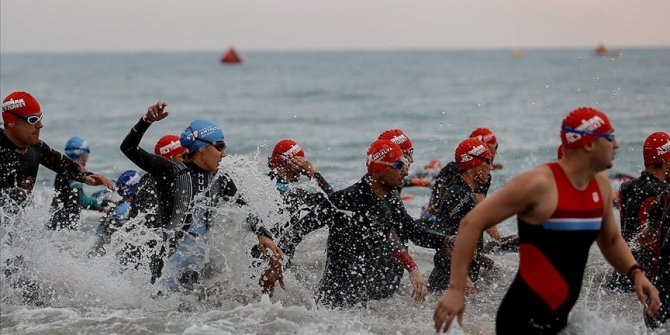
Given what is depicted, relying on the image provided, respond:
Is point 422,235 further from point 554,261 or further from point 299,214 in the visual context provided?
point 554,261

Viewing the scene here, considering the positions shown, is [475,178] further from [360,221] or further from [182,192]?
[182,192]

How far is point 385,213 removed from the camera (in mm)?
7219

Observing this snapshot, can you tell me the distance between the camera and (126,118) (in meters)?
39.2

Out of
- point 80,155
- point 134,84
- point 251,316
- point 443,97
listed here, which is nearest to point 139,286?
point 251,316

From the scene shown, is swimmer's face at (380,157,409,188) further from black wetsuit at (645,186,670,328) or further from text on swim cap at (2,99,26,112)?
text on swim cap at (2,99,26,112)

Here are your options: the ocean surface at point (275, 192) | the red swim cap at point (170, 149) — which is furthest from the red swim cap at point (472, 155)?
the red swim cap at point (170, 149)

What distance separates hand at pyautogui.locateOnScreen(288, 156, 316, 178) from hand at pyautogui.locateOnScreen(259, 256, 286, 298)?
119 cm

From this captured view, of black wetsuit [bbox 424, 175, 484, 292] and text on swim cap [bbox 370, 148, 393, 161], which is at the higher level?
text on swim cap [bbox 370, 148, 393, 161]

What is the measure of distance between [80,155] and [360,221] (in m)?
5.94

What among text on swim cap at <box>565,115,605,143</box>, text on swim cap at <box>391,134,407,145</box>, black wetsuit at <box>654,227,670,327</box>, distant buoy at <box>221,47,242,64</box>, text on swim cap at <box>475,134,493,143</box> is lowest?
black wetsuit at <box>654,227,670,327</box>

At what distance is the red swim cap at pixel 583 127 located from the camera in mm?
4879

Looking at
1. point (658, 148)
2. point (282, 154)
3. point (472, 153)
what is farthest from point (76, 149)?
point (658, 148)

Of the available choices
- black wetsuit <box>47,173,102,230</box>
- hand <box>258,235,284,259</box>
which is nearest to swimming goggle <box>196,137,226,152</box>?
hand <box>258,235,284,259</box>

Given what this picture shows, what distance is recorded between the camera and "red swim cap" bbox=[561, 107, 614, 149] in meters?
4.88
